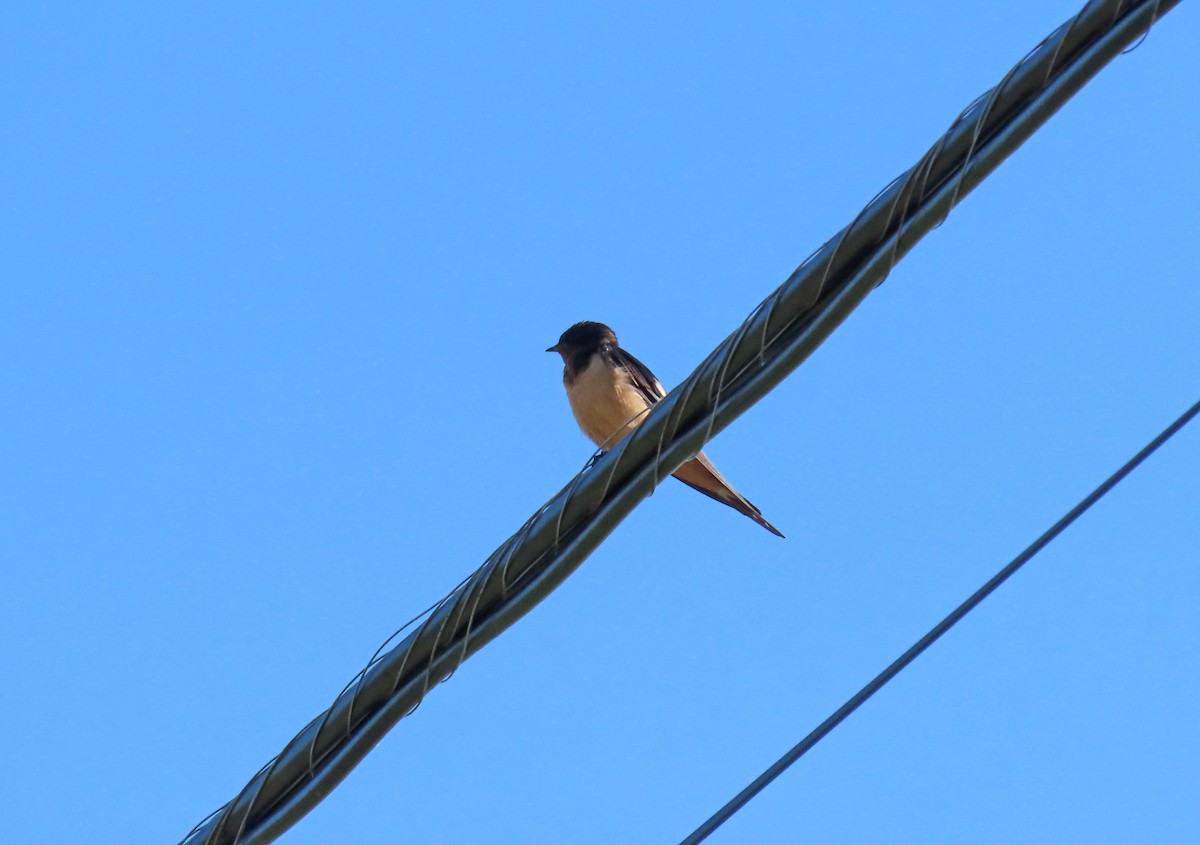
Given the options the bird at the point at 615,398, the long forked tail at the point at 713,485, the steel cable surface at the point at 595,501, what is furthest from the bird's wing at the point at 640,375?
the steel cable surface at the point at 595,501

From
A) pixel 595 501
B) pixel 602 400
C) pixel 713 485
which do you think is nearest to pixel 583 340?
pixel 602 400

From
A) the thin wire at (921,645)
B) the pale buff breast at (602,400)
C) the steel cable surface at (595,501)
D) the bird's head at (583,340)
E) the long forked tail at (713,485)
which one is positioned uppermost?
the bird's head at (583,340)

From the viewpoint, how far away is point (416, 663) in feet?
12.5

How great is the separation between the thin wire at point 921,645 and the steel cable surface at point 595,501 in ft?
2.08

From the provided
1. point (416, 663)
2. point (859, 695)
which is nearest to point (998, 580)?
point (859, 695)

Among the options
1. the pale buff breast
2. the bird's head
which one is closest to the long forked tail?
the pale buff breast

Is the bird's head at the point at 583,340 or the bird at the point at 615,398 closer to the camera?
the bird at the point at 615,398

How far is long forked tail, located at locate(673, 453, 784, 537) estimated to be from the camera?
31.6ft

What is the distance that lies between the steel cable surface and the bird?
572 cm

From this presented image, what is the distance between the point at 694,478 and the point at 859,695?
257 inches

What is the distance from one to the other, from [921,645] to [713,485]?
6364 mm

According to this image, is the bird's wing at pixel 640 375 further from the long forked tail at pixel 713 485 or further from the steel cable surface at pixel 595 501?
the steel cable surface at pixel 595 501

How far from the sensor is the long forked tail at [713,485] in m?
9.62

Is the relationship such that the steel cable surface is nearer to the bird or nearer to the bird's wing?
the bird
